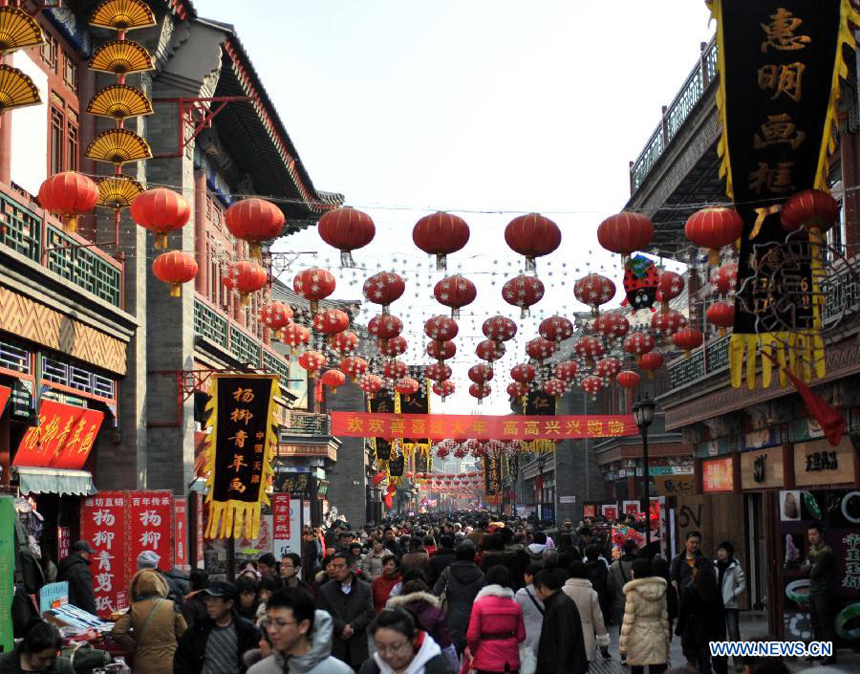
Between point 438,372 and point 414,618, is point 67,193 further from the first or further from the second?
point 438,372

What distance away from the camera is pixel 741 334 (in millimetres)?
15797

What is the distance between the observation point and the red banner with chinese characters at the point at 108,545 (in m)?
17.5

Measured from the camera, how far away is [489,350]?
26.8 metres

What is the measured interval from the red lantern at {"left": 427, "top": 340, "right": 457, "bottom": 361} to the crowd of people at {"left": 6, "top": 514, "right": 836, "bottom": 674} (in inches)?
390

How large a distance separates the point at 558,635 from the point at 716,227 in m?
6.63

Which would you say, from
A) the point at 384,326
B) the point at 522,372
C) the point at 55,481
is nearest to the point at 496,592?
the point at 55,481

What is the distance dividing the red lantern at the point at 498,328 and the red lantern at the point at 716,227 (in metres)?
9.79

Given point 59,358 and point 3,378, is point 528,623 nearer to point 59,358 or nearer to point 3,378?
point 3,378

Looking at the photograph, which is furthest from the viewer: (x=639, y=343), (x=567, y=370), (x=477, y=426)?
(x=477, y=426)

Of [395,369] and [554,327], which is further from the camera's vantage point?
[395,369]

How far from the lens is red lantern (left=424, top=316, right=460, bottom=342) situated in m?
23.6

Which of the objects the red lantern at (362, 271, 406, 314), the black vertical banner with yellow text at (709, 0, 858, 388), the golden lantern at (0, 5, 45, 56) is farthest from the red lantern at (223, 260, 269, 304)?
the black vertical banner with yellow text at (709, 0, 858, 388)

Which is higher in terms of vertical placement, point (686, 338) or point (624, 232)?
point (624, 232)

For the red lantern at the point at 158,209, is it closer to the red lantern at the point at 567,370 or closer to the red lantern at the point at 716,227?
the red lantern at the point at 716,227
